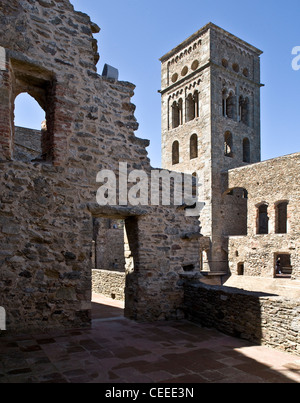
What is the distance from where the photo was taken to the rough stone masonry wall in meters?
5.30

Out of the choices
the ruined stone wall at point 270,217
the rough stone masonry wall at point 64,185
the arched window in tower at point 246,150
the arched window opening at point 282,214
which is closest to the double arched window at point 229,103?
the arched window in tower at point 246,150

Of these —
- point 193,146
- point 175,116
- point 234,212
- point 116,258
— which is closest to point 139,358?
point 116,258

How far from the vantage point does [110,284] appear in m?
9.73

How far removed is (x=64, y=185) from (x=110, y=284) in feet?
15.7

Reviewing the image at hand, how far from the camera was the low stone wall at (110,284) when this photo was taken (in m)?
9.20

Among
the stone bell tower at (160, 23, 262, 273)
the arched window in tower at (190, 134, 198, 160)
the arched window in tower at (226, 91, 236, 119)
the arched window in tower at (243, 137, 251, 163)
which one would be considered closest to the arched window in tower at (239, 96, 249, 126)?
the stone bell tower at (160, 23, 262, 273)

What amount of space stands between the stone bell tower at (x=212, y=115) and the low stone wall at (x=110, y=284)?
12058 mm

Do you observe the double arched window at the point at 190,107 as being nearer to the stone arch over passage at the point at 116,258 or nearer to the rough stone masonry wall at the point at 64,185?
the stone arch over passage at the point at 116,258

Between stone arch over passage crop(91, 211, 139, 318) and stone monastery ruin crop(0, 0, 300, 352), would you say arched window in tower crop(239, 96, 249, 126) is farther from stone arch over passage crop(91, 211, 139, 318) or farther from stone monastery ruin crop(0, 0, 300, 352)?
stone monastery ruin crop(0, 0, 300, 352)

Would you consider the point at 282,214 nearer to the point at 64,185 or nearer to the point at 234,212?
the point at 234,212

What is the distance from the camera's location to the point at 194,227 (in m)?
7.21

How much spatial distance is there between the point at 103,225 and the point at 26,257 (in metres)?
11.2

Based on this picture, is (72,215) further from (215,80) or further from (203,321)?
(215,80)
